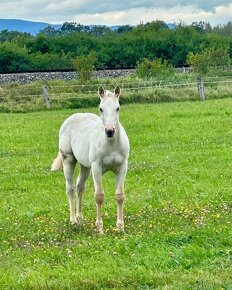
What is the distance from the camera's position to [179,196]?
11883 mm

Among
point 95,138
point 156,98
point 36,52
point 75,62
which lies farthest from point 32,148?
point 36,52

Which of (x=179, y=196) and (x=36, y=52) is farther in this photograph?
(x=36, y=52)

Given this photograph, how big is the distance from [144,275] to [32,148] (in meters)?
12.9

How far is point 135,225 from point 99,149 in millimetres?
1211

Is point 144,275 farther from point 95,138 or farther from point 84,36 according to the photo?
point 84,36

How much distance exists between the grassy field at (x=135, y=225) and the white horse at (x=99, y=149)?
456 millimetres

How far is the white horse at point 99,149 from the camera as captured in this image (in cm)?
933

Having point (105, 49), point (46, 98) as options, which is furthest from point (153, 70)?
point (105, 49)

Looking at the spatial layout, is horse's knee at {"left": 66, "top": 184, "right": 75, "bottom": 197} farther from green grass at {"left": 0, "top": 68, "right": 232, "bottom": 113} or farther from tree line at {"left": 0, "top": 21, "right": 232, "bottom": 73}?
tree line at {"left": 0, "top": 21, "right": 232, "bottom": 73}

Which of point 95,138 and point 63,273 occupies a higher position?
point 95,138

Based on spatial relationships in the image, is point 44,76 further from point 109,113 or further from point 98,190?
point 109,113

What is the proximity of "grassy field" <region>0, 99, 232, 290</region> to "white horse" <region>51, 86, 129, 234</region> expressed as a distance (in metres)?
0.46

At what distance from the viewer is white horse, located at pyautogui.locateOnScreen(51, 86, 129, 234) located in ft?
30.6

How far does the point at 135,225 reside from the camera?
31.6 ft
